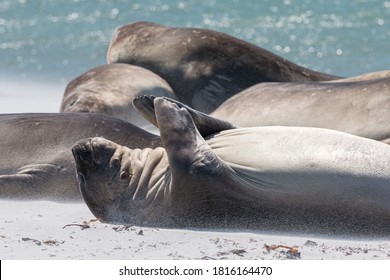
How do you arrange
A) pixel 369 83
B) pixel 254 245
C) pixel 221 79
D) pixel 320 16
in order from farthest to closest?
1. pixel 320 16
2. pixel 221 79
3. pixel 369 83
4. pixel 254 245

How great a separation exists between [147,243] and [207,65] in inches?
192

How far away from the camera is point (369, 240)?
5.35m

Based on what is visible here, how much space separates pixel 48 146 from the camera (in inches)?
265

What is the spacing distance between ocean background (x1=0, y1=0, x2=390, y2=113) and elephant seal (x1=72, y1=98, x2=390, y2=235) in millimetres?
6245

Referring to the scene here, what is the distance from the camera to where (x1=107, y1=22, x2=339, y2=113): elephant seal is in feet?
32.2

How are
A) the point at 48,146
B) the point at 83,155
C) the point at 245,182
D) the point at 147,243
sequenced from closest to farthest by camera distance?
the point at 147,243 → the point at 245,182 → the point at 83,155 → the point at 48,146

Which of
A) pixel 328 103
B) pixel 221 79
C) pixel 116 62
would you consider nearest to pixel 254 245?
pixel 328 103

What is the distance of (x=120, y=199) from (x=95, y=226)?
217mm

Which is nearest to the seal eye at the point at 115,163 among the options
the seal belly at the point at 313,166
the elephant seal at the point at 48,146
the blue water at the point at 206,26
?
the seal belly at the point at 313,166

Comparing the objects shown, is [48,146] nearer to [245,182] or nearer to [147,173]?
[147,173]

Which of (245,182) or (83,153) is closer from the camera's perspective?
(245,182)

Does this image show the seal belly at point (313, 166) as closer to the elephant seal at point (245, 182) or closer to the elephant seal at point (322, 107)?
the elephant seal at point (245, 182)

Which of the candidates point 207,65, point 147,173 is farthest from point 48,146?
point 207,65
